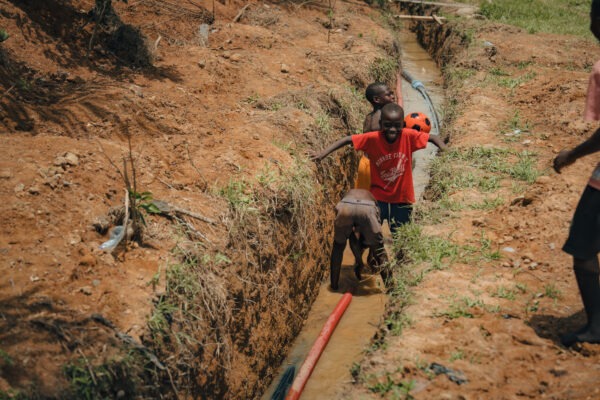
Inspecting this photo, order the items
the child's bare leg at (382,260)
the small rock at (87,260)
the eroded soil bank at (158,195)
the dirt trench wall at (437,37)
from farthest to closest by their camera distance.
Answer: the dirt trench wall at (437,37) → the child's bare leg at (382,260) → the small rock at (87,260) → the eroded soil bank at (158,195)

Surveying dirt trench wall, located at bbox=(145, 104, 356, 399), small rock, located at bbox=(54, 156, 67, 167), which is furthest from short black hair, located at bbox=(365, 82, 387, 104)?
small rock, located at bbox=(54, 156, 67, 167)

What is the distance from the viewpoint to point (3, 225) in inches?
157

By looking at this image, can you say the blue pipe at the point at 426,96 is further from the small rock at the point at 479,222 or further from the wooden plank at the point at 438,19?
the small rock at the point at 479,222

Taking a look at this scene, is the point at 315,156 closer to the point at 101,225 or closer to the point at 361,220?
the point at 361,220

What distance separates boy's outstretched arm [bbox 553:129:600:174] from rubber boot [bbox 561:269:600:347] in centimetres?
71

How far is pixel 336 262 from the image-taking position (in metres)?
6.12

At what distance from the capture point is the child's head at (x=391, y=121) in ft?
18.6

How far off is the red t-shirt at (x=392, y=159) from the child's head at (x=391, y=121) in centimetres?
5

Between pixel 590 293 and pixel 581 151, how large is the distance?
2.97 ft

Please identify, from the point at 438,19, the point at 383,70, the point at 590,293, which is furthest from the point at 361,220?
the point at 438,19

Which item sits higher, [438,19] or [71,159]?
[438,19]

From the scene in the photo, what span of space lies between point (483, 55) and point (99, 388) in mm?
10401

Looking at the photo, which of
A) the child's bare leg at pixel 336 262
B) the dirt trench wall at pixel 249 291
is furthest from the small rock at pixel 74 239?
the child's bare leg at pixel 336 262

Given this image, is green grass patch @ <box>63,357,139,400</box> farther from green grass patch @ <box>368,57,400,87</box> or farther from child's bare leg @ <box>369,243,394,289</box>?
green grass patch @ <box>368,57,400,87</box>
